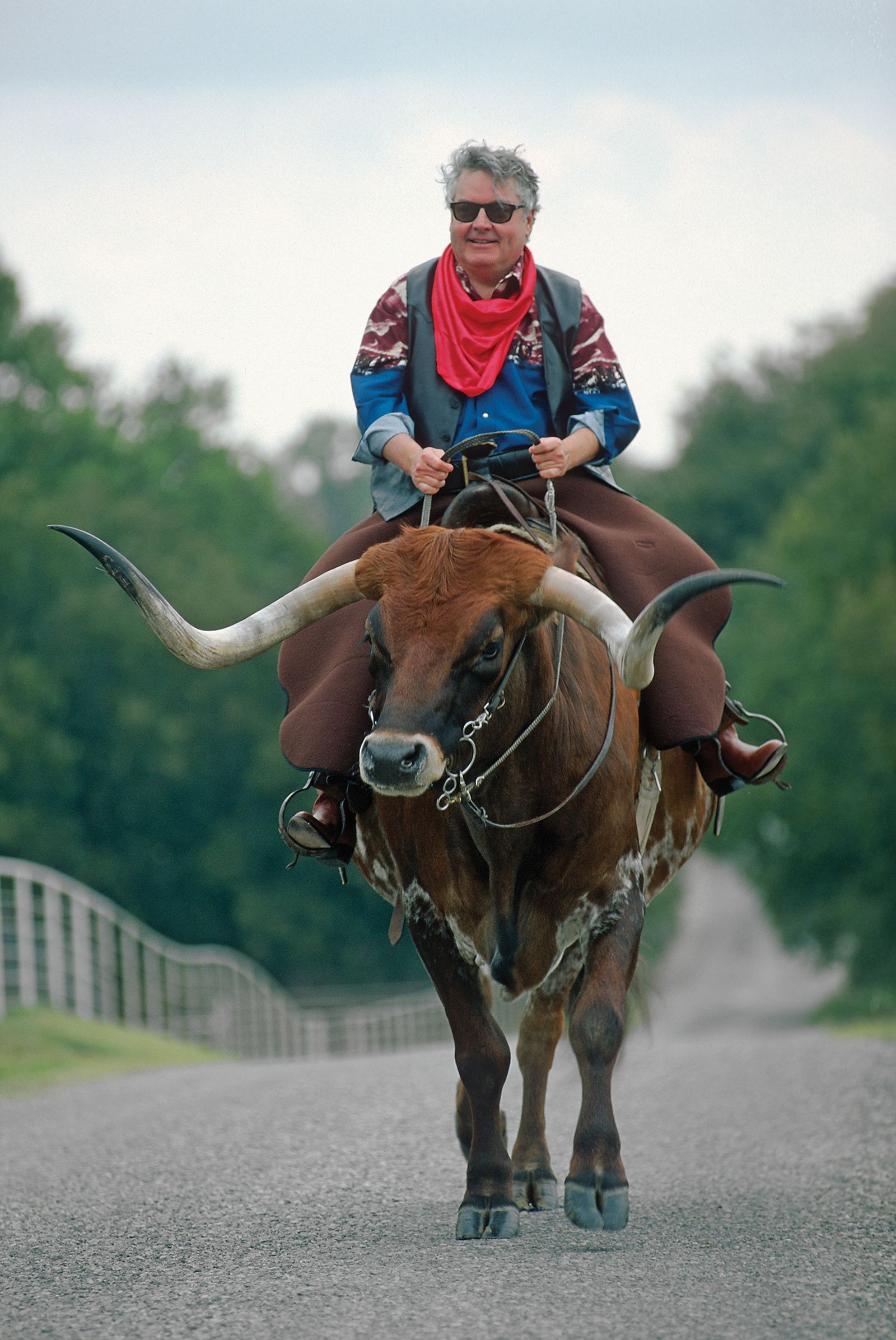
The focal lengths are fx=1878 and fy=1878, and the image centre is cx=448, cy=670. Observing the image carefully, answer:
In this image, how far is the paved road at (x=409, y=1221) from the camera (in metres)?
4.41

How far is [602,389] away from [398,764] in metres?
2.15

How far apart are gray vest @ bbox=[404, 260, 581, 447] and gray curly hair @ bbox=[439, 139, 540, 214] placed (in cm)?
30

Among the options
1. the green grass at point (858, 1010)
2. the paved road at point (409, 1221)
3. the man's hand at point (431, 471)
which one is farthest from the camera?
the green grass at point (858, 1010)

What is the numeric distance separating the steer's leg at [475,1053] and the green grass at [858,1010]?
50.2 feet

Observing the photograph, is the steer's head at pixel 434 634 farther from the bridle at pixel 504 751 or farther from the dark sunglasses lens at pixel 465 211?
the dark sunglasses lens at pixel 465 211

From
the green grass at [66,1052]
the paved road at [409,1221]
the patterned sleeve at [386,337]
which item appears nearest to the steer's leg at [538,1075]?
the paved road at [409,1221]

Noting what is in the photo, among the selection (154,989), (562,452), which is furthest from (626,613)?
(154,989)

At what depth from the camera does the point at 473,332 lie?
655 cm

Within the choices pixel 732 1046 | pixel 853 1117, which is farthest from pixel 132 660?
pixel 853 1117

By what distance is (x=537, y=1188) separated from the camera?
21.7 ft

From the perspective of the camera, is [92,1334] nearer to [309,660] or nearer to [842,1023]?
[309,660]

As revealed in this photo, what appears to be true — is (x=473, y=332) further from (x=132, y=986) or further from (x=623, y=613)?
(x=132, y=986)

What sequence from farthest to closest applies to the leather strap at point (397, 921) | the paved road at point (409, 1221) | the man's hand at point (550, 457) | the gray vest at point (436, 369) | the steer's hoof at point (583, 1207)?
the gray vest at point (436, 369) < the leather strap at point (397, 921) < the man's hand at point (550, 457) < the steer's hoof at point (583, 1207) < the paved road at point (409, 1221)

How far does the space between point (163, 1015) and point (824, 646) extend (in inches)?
615
